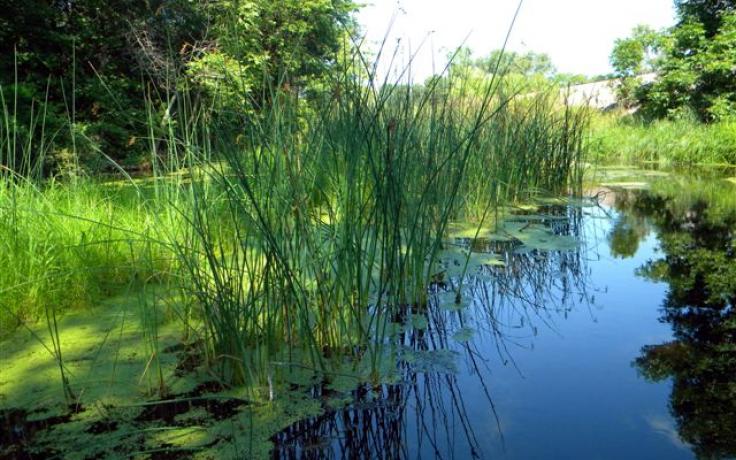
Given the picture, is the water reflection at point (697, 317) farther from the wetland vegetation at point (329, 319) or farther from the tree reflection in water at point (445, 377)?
the tree reflection in water at point (445, 377)

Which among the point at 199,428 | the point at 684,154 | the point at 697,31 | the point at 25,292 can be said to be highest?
the point at 697,31

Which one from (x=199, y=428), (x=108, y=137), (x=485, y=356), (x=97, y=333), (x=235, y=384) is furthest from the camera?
(x=108, y=137)

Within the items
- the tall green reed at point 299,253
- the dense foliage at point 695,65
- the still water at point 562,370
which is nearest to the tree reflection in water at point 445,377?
the still water at point 562,370

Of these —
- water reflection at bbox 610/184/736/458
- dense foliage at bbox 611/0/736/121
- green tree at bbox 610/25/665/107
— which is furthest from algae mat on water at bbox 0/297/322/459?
green tree at bbox 610/25/665/107

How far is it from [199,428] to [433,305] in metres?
1.13

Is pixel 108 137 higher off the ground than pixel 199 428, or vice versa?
pixel 108 137

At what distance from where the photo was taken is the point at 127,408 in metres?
1.37

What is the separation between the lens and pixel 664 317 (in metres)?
2.03

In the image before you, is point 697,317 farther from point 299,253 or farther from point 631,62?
point 631,62

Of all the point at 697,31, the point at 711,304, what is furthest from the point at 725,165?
the point at 711,304

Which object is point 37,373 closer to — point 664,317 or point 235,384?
point 235,384

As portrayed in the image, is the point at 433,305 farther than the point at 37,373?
Yes

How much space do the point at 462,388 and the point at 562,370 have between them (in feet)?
1.12

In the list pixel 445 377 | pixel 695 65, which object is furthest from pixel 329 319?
pixel 695 65
